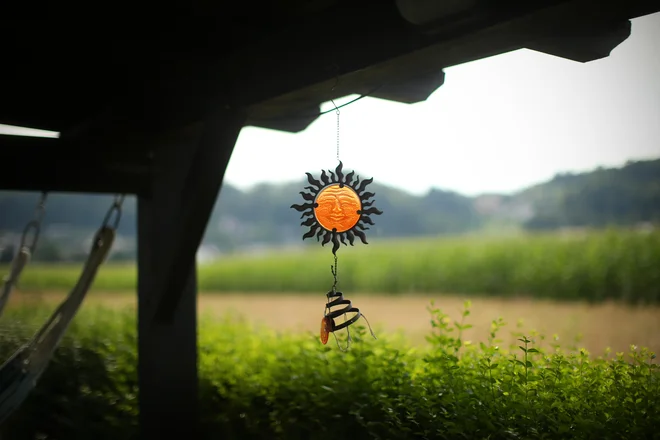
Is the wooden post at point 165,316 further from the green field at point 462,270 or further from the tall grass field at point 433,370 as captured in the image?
the green field at point 462,270

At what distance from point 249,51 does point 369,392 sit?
1.41m

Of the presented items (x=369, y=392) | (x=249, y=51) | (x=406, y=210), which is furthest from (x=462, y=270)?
(x=249, y=51)

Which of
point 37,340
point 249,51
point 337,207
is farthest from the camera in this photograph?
point 37,340

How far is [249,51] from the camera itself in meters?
2.00

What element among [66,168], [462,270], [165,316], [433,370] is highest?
[66,168]

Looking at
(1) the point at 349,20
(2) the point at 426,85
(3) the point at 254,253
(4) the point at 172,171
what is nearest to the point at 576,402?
(2) the point at 426,85

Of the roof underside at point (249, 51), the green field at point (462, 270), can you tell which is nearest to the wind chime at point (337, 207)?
the roof underside at point (249, 51)

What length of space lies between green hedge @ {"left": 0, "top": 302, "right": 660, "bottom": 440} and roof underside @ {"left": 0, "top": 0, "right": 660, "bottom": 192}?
0.94 meters

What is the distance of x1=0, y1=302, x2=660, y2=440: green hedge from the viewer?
1.67 metres

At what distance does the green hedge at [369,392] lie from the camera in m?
1.67

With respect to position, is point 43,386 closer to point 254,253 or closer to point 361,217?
point 361,217

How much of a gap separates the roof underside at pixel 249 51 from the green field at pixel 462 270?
5.71 metres

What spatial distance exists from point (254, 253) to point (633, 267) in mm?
9597

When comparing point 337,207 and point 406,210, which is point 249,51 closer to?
point 337,207
